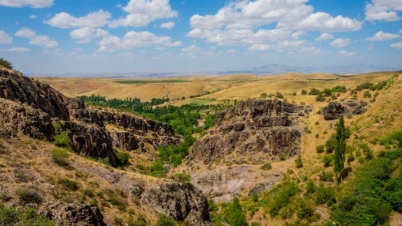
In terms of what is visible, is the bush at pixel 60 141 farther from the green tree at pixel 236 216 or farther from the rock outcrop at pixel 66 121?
the green tree at pixel 236 216

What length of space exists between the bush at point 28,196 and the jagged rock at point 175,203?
34.0 feet

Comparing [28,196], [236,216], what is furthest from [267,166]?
[28,196]

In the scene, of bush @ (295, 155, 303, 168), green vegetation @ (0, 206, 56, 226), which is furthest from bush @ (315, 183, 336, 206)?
green vegetation @ (0, 206, 56, 226)

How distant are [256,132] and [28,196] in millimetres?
38437

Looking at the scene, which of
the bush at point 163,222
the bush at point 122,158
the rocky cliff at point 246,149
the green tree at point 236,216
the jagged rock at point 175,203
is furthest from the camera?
the bush at point 122,158

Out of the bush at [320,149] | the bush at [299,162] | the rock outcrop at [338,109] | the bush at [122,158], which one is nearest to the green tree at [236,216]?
the bush at [299,162]

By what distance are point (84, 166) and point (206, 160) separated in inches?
1052

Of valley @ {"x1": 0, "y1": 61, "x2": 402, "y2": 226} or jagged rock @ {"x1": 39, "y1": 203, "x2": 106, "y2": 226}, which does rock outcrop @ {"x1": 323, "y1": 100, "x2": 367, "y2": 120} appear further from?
jagged rock @ {"x1": 39, "y1": 203, "x2": 106, "y2": 226}

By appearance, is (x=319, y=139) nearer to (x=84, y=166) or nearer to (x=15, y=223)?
(x=84, y=166)

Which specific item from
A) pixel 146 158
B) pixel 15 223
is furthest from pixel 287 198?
pixel 146 158

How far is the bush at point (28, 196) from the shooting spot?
19.6 meters

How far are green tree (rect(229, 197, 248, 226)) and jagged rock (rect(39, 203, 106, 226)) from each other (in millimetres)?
19234

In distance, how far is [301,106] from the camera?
180 feet

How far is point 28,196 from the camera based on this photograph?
20.0 m
